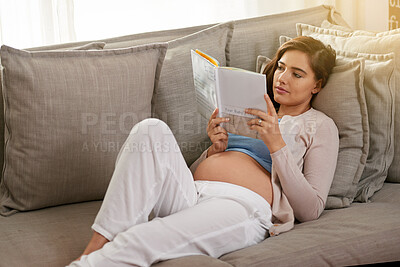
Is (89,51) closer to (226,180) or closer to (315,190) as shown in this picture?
(226,180)

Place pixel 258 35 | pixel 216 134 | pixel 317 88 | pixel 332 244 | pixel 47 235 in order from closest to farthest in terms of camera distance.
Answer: pixel 332 244 < pixel 47 235 < pixel 216 134 < pixel 317 88 < pixel 258 35

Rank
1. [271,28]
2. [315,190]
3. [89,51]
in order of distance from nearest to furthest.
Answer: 1. [315,190]
2. [89,51]
3. [271,28]

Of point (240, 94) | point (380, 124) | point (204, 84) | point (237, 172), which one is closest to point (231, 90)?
point (240, 94)

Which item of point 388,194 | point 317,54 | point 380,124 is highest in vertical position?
point 317,54

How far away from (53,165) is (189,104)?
566 mm

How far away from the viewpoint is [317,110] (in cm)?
195

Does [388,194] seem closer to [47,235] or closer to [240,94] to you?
[240,94]

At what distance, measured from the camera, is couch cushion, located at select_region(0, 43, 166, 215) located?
1759mm

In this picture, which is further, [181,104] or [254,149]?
[181,104]

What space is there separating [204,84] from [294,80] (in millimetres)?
336

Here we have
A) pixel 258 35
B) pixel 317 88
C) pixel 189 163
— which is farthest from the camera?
pixel 258 35

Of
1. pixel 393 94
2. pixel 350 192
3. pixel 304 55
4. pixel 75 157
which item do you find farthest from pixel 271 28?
pixel 75 157

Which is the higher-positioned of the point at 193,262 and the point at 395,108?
the point at 395,108

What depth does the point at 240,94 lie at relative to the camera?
1674 millimetres
